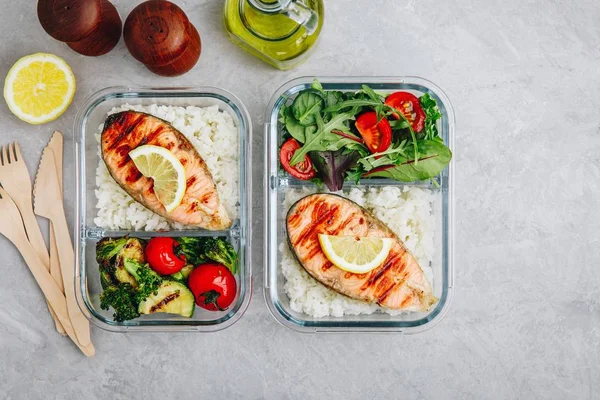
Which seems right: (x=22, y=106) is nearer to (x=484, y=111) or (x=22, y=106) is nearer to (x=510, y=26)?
(x=484, y=111)

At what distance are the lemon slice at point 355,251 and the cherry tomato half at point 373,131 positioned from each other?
0.42 m

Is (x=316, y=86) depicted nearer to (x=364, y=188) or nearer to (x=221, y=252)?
(x=364, y=188)

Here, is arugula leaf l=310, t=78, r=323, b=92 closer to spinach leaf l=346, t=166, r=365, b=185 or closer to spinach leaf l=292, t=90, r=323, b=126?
spinach leaf l=292, t=90, r=323, b=126

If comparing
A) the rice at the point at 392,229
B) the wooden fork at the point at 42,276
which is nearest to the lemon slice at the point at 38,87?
the wooden fork at the point at 42,276

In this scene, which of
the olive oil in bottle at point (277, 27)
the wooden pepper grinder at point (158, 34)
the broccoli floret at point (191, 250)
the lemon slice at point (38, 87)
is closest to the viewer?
the olive oil in bottle at point (277, 27)

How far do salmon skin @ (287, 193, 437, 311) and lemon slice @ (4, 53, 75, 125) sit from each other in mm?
1340

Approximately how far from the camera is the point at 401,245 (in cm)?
262

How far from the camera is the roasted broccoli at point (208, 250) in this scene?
264cm

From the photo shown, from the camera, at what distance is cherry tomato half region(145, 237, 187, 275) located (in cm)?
262

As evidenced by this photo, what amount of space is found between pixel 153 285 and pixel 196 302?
0.22m

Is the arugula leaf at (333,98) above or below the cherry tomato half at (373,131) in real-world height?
above

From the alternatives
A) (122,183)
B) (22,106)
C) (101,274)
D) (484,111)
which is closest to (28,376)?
(101,274)

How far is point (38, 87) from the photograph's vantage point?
2.82m

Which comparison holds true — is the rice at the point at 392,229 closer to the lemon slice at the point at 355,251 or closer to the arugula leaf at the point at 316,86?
the lemon slice at the point at 355,251
